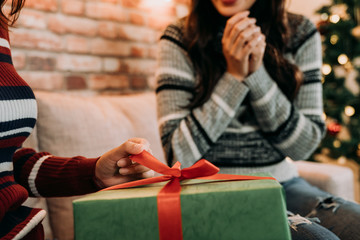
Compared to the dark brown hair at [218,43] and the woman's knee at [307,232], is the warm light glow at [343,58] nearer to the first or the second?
the dark brown hair at [218,43]

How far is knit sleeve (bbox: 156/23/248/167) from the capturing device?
0.92 m

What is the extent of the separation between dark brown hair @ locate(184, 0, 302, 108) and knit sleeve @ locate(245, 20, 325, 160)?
52 millimetres

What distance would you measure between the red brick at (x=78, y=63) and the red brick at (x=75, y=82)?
Answer: 3 centimetres

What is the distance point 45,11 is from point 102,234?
3.57 ft

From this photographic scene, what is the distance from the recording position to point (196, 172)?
20.8 inches

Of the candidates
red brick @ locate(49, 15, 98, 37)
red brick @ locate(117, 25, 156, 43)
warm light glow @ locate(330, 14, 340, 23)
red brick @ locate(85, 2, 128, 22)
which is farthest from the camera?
warm light glow @ locate(330, 14, 340, 23)

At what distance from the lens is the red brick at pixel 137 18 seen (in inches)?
63.8

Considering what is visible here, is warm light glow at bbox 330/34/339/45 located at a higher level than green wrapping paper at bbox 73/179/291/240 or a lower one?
higher

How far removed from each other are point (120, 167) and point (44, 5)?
947mm

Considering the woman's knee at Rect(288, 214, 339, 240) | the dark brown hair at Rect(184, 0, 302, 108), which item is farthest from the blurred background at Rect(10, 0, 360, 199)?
the woman's knee at Rect(288, 214, 339, 240)

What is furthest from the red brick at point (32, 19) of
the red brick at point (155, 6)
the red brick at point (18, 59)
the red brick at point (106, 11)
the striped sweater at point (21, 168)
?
the striped sweater at point (21, 168)

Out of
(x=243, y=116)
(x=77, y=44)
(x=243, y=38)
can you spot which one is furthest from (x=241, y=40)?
(x=77, y=44)

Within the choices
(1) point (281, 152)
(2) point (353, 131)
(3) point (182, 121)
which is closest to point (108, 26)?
(3) point (182, 121)

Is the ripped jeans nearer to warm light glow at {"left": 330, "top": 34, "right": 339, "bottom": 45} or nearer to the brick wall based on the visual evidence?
the brick wall
